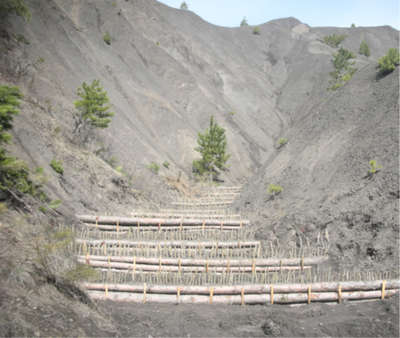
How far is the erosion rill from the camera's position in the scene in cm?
863

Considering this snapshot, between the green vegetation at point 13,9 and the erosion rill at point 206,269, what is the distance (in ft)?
68.2

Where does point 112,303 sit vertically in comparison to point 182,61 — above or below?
below

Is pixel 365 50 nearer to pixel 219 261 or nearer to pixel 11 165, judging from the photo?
pixel 219 261

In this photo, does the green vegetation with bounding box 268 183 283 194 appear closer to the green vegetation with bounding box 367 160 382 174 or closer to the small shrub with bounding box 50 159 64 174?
the green vegetation with bounding box 367 160 382 174

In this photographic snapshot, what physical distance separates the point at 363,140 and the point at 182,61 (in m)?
42.0

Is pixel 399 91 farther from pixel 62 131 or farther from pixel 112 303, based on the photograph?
pixel 62 131

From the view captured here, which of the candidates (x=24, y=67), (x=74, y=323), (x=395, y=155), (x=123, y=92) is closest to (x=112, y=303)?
(x=74, y=323)

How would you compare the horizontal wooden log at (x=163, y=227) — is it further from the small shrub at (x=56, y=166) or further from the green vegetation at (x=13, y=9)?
the green vegetation at (x=13, y=9)

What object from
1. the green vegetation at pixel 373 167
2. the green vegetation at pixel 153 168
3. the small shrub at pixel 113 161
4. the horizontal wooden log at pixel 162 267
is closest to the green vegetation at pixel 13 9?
the small shrub at pixel 113 161

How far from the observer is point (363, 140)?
51.3 feet

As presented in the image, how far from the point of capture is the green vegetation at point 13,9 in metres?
24.6

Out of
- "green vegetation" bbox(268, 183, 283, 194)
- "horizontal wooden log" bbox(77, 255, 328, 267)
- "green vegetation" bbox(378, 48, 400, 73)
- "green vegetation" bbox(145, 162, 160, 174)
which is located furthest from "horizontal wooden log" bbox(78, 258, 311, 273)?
"green vegetation" bbox(378, 48, 400, 73)

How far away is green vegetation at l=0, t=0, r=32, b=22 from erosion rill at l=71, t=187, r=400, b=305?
20.8m

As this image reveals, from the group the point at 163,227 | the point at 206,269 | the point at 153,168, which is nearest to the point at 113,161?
the point at 153,168
